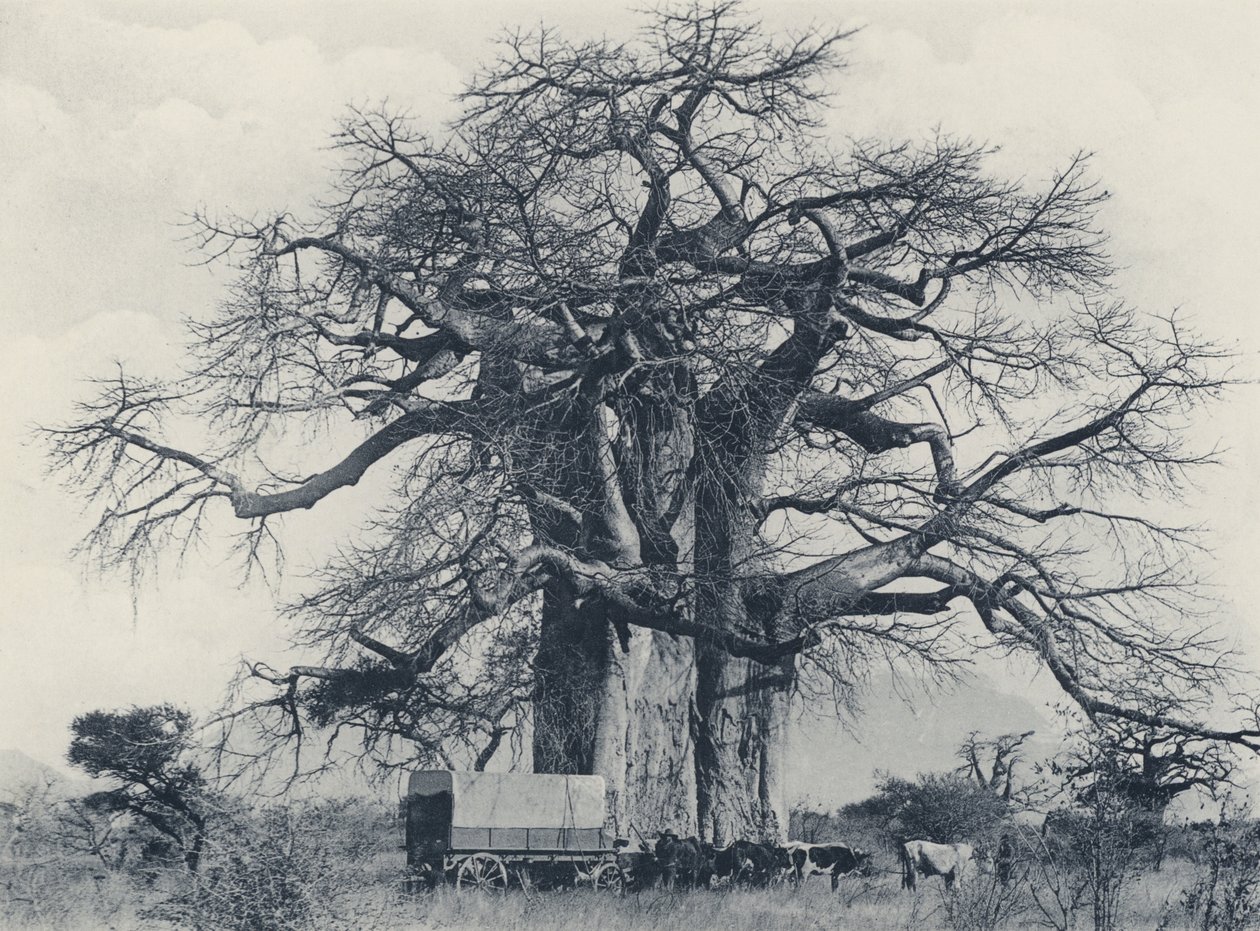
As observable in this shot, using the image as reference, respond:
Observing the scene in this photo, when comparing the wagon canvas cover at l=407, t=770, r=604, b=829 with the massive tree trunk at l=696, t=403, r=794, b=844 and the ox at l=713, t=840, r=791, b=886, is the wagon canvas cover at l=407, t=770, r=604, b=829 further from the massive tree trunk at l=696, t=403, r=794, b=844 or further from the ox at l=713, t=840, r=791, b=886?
the massive tree trunk at l=696, t=403, r=794, b=844

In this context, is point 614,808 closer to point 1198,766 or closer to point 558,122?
point 1198,766

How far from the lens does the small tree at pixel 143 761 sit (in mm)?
12406

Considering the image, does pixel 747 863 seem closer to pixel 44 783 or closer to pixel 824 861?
pixel 824 861

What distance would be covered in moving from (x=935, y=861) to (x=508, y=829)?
12.8 feet

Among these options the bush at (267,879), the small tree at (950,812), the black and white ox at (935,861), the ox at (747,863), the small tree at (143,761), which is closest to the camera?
the bush at (267,879)

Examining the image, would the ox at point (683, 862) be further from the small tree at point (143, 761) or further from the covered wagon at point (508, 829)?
the small tree at point (143, 761)

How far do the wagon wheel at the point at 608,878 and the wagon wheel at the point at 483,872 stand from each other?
68cm

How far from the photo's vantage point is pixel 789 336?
11.8 meters

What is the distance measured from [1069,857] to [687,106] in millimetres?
9402

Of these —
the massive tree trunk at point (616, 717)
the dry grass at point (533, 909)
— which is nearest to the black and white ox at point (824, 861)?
the dry grass at point (533, 909)

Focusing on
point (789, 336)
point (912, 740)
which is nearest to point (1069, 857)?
point (789, 336)

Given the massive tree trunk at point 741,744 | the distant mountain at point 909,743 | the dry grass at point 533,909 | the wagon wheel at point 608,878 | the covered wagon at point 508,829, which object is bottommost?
the dry grass at point 533,909

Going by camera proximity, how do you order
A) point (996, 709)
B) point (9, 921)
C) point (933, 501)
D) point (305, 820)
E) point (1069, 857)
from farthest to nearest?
point (996, 709), point (1069, 857), point (933, 501), point (9, 921), point (305, 820)

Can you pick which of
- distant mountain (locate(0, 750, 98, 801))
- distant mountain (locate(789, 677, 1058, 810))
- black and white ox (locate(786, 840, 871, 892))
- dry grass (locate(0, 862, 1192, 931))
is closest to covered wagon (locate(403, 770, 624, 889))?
dry grass (locate(0, 862, 1192, 931))
